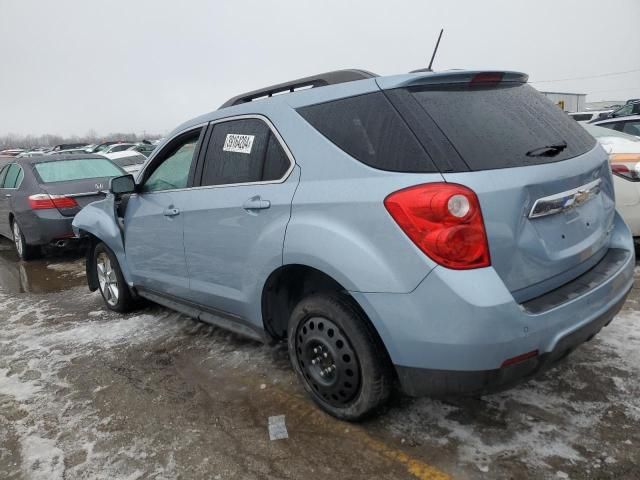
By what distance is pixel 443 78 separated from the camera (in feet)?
7.75

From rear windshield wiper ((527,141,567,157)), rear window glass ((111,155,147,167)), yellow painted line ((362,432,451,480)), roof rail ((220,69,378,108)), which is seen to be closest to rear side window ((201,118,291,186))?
roof rail ((220,69,378,108))

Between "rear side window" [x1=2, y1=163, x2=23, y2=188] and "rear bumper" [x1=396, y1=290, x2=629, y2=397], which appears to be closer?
"rear bumper" [x1=396, y1=290, x2=629, y2=397]

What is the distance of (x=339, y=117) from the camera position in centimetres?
252

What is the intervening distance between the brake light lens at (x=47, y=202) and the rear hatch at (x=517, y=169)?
6.11 meters

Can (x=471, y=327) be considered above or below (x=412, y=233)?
below

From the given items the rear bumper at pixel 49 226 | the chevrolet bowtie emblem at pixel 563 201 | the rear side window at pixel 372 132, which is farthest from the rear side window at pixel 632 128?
the rear bumper at pixel 49 226

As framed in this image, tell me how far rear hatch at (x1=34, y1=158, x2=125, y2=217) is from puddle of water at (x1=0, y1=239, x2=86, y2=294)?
83 centimetres

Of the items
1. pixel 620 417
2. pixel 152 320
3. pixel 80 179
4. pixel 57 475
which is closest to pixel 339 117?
pixel 620 417

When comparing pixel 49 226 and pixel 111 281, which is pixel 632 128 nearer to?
pixel 111 281

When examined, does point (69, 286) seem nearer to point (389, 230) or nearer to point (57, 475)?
point (57, 475)

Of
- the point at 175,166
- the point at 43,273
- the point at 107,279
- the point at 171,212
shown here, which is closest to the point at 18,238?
the point at 43,273

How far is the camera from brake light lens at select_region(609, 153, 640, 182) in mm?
4647

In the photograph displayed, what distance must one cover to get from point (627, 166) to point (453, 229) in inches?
142

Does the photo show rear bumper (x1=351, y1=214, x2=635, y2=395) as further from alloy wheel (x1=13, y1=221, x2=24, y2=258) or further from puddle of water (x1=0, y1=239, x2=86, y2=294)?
alloy wheel (x1=13, y1=221, x2=24, y2=258)
